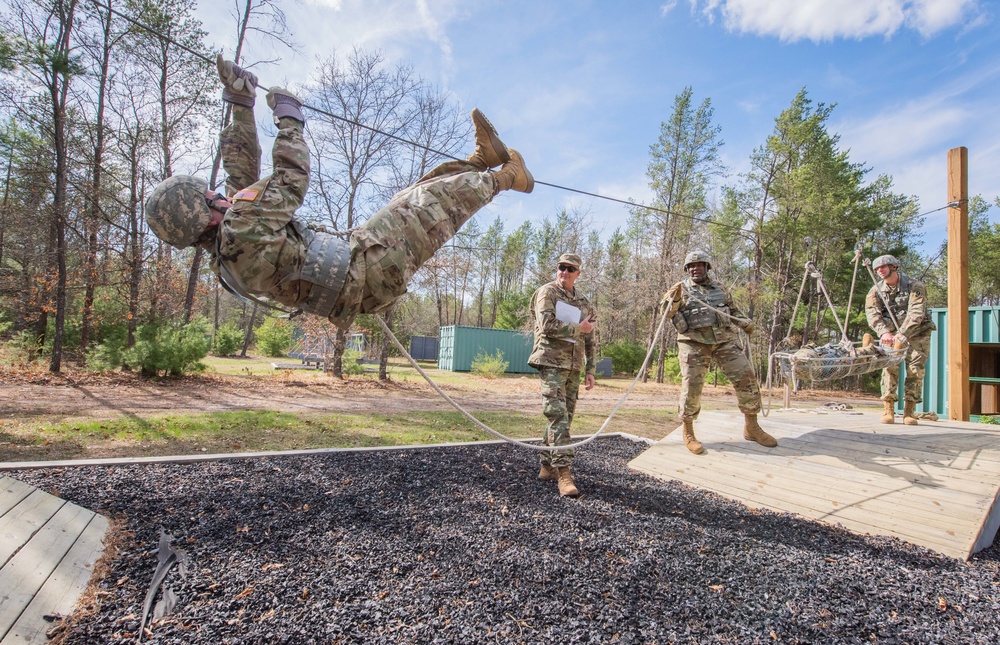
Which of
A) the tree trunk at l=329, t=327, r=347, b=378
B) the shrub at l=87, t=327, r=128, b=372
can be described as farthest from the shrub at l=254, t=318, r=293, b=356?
the shrub at l=87, t=327, r=128, b=372

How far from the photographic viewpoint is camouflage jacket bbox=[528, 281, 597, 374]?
4.46 meters

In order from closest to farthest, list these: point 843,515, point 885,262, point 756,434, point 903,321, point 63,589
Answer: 1. point 63,589
2. point 843,515
3. point 756,434
4. point 903,321
5. point 885,262

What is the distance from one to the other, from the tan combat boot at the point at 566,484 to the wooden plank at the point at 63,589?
3.14m

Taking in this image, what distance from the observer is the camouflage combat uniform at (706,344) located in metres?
5.15

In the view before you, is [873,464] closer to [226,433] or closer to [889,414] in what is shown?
[889,414]

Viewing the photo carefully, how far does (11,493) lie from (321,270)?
2.29 metres

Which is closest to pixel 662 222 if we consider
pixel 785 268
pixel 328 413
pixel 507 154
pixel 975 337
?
pixel 785 268

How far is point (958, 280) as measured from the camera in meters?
6.67

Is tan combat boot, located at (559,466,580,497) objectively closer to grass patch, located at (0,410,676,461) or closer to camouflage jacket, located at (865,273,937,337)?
grass patch, located at (0,410,676,461)

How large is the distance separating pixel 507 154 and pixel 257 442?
434 cm

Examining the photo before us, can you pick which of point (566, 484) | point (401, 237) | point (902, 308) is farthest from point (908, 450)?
point (401, 237)

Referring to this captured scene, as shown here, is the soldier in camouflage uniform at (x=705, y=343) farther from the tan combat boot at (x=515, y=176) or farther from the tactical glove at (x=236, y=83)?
the tactical glove at (x=236, y=83)

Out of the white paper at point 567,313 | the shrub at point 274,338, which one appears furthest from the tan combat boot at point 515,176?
the shrub at point 274,338

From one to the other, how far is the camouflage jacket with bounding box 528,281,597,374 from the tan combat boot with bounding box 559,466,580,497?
93 centimetres
